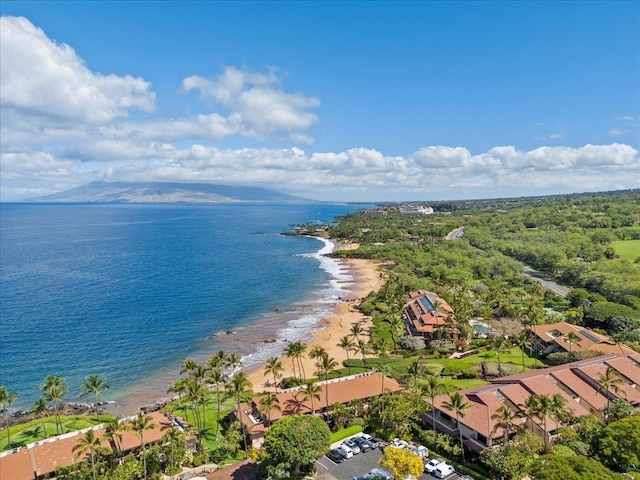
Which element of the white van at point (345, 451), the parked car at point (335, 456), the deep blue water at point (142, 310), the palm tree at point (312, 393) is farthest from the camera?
the deep blue water at point (142, 310)

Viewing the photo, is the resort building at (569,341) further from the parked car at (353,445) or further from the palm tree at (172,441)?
the palm tree at (172,441)

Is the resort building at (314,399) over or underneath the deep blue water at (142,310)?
over

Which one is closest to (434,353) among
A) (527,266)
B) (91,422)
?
(91,422)

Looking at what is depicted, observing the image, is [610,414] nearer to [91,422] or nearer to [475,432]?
[475,432]

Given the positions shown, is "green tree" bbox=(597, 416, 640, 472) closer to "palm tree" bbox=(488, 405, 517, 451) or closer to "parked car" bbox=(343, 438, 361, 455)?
"palm tree" bbox=(488, 405, 517, 451)

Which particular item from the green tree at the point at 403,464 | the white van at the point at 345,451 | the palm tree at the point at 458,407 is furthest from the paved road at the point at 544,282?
the green tree at the point at 403,464

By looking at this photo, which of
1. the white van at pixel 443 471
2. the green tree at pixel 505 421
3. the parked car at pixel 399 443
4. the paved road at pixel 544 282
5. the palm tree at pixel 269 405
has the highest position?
the green tree at pixel 505 421

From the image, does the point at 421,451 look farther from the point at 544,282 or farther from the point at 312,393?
the point at 544,282
